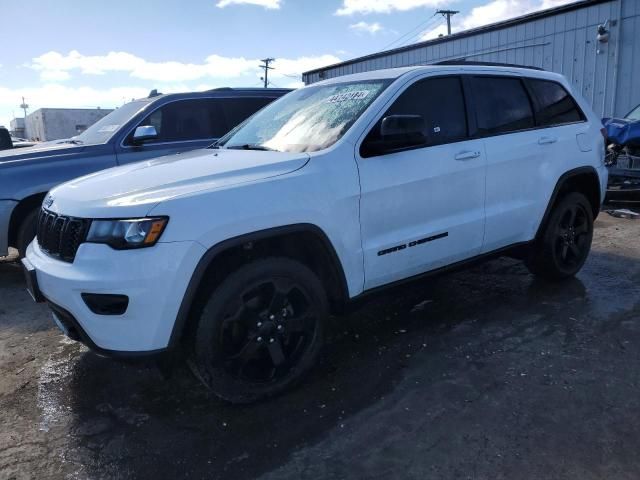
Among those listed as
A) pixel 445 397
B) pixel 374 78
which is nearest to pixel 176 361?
pixel 445 397

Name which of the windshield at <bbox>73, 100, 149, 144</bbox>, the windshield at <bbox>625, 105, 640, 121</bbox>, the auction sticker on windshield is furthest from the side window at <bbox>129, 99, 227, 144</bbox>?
the windshield at <bbox>625, 105, 640, 121</bbox>

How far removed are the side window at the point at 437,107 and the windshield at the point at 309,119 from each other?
188 mm

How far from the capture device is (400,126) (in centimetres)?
320

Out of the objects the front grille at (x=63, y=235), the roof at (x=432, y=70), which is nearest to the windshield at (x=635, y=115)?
the roof at (x=432, y=70)

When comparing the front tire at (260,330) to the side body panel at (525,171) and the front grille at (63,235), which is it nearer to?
the front grille at (63,235)

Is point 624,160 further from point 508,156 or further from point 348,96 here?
point 348,96

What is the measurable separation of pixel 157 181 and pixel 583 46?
13.6 m

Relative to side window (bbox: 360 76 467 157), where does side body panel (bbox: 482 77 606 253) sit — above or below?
below

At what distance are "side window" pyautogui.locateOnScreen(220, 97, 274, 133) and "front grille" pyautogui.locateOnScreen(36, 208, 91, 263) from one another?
3.85 metres

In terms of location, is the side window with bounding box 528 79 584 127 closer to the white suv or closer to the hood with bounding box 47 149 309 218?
the white suv

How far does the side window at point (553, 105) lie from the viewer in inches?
177

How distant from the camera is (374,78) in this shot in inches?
149

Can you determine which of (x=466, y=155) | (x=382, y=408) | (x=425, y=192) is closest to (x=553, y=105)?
(x=466, y=155)

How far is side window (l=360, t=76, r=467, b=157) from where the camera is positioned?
361 cm
